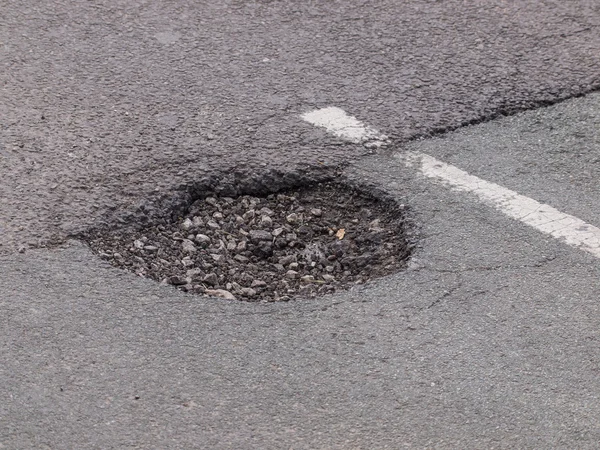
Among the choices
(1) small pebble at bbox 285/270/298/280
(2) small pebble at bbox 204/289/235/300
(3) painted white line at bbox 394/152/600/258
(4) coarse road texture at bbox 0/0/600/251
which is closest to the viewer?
(2) small pebble at bbox 204/289/235/300

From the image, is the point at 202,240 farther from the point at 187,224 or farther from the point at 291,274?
the point at 291,274

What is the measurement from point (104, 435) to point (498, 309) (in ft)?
4.86

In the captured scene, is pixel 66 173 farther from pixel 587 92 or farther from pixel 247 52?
pixel 587 92

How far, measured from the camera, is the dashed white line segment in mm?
4035

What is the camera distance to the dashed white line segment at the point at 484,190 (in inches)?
Result: 159

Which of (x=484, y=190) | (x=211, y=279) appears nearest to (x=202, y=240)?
(x=211, y=279)

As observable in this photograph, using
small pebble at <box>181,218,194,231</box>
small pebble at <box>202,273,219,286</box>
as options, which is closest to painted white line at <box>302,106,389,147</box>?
small pebble at <box>181,218,194,231</box>

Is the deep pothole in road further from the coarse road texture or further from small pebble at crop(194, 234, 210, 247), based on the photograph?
the coarse road texture

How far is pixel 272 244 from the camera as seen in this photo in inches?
159

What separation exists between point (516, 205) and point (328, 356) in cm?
127

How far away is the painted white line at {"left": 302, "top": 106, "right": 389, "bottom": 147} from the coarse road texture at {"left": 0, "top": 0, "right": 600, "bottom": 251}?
67mm

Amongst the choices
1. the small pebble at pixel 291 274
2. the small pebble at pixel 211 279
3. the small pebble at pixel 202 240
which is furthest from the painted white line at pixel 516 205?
the small pebble at pixel 211 279

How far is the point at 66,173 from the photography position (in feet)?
14.0

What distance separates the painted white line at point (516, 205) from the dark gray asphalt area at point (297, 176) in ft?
0.21
